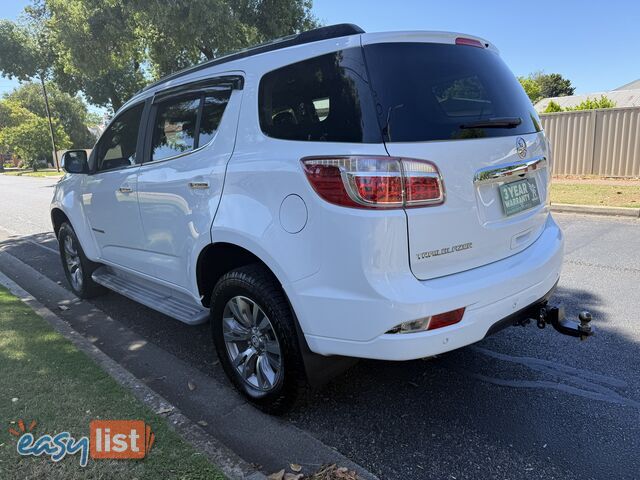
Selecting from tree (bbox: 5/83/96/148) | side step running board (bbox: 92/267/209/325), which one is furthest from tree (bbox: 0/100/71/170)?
side step running board (bbox: 92/267/209/325)

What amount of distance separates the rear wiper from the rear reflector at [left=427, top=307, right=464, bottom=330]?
929mm

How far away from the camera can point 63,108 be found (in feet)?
192

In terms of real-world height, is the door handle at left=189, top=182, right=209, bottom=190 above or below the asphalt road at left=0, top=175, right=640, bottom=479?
above

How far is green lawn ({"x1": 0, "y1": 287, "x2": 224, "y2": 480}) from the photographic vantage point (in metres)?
2.39

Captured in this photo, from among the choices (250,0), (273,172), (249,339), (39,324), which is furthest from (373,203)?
(250,0)

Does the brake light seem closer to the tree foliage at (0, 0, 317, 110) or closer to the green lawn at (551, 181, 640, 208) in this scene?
the green lawn at (551, 181, 640, 208)

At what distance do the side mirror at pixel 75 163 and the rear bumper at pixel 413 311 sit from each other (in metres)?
3.24

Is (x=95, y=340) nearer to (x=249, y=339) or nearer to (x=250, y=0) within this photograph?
(x=249, y=339)

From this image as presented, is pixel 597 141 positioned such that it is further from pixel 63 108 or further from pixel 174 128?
pixel 63 108

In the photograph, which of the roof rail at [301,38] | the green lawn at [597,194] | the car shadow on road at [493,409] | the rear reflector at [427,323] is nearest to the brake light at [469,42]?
the roof rail at [301,38]

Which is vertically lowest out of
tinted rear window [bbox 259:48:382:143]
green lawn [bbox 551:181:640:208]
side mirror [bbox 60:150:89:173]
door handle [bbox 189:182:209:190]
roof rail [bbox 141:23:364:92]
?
green lawn [bbox 551:181:640:208]

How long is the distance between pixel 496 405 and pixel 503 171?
144 centimetres

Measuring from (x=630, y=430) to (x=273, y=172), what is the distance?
2.42 metres

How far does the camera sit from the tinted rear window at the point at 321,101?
229 cm
